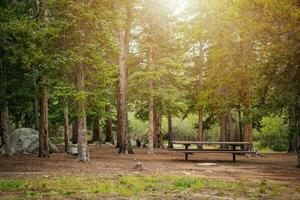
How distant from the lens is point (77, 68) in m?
18.4

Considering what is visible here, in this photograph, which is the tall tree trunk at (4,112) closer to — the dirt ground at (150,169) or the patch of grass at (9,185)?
the dirt ground at (150,169)

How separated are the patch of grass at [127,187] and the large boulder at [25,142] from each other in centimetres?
1296

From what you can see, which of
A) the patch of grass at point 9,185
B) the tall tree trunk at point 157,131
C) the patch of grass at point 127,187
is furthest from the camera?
the tall tree trunk at point 157,131

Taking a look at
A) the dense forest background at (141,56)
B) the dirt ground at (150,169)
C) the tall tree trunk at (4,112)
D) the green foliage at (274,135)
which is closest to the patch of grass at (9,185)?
the dirt ground at (150,169)

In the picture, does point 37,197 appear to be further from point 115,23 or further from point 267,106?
point 115,23

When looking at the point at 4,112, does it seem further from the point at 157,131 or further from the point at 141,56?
the point at 157,131

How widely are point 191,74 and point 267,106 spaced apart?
19.3 meters

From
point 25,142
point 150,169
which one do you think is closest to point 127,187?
point 150,169

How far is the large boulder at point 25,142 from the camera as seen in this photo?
80.0 ft

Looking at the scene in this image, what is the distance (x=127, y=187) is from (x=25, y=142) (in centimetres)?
1587

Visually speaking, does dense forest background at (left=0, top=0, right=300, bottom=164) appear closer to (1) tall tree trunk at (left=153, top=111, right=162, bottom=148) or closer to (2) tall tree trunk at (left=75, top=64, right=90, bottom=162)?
(2) tall tree trunk at (left=75, top=64, right=90, bottom=162)

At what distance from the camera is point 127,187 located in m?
10.4

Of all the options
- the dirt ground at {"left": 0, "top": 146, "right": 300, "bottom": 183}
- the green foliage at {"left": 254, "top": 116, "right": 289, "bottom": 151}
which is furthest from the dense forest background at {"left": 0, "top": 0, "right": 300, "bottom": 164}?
the green foliage at {"left": 254, "top": 116, "right": 289, "bottom": 151}

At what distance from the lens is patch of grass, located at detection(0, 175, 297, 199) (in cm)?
945
